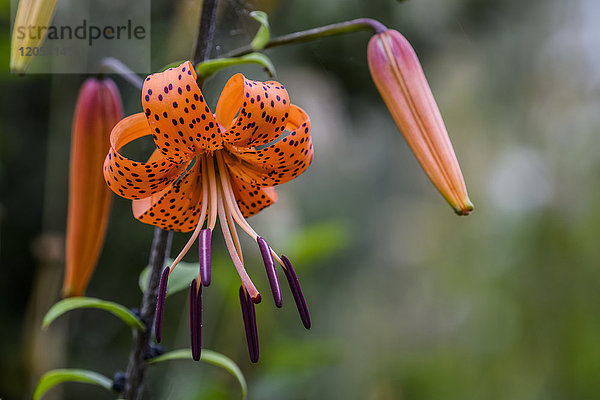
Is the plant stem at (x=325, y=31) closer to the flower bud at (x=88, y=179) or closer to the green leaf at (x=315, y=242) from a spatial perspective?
the flower bud at (x=88, y=179)

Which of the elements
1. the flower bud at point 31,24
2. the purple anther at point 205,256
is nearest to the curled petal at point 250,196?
the purple anther at point 205,256

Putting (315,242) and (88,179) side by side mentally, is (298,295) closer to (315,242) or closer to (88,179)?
(88,179)

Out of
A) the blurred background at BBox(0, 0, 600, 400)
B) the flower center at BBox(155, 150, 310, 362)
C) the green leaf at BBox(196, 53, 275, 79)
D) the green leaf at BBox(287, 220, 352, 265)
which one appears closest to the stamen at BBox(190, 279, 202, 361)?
the flower center at BBox(155, 150, 310, 362)

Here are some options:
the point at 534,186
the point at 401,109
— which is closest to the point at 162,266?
the point at 401,109

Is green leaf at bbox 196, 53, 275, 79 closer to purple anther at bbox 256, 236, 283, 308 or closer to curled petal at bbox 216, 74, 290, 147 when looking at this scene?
curled petal at bbox 216, 74, 290, 147

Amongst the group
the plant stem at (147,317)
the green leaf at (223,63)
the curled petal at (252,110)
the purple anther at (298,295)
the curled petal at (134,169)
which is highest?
the green leaf at (223,63)

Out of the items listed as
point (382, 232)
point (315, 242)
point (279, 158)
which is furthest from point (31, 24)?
point (382, 232)
